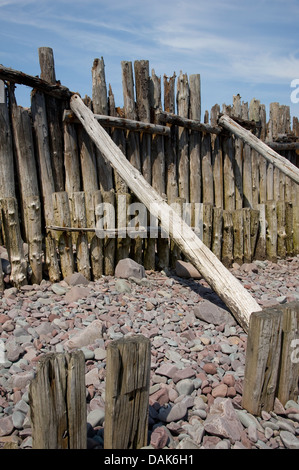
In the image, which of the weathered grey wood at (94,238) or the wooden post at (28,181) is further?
the weathered grey wood at (94,238)

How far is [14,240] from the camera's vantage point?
14.0 ft

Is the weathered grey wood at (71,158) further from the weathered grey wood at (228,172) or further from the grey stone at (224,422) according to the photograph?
the grey stone at (224,422)

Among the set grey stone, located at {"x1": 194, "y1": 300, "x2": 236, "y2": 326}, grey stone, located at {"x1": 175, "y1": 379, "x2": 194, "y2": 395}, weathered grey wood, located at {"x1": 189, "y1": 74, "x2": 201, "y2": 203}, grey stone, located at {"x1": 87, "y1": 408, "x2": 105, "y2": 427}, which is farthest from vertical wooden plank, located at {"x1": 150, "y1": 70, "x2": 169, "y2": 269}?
grey stone, located at {"x1": 87, "y1": 408, "x2": 105, "y2": 427}

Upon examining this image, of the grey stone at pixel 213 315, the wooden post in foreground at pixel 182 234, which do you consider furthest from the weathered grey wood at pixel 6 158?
the grey stone at pixel 213 315

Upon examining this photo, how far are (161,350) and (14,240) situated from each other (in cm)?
208

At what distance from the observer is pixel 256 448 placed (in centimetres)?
231

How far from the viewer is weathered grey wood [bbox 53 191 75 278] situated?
15.3ft

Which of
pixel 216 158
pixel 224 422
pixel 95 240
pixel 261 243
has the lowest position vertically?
pixel 224 422

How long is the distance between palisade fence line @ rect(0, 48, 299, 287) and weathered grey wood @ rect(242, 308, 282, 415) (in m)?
2.71

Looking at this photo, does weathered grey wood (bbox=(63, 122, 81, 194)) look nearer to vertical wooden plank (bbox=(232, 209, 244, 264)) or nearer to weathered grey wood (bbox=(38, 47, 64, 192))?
weathered grey wood (bbox=(38, 47, 64, 192))

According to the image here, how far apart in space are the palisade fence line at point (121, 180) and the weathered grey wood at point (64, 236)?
1cm

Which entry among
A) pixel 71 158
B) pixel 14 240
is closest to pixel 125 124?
pixel 71 158

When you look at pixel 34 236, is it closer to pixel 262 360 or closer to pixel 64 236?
pixel 64 236

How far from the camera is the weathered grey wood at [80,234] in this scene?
475 centimetres
